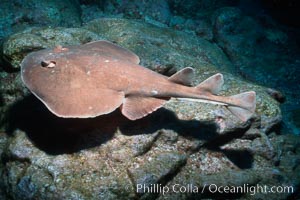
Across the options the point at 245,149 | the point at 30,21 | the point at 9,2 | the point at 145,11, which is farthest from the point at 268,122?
the point at 9,2

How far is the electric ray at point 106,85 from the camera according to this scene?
3.75 m

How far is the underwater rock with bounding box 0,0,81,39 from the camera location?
716 cm

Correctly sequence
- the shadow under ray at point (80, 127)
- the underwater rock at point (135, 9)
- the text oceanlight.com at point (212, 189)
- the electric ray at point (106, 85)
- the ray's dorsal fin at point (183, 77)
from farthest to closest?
the underwater rock at point (135, 9) < the shadow under ray at point (80, 127) < the ray's dorsal fin at point (183, 77) < the text oceanlight.com at point (212, 189) < the electric ray at point (106, 85)

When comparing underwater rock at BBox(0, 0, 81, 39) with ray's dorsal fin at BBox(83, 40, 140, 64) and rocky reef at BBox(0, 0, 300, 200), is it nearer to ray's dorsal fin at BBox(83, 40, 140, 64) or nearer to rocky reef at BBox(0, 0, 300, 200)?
rocky reef at BBox(0, 0, 300, 200)

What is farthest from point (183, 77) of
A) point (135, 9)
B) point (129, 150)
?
point (135, 9)

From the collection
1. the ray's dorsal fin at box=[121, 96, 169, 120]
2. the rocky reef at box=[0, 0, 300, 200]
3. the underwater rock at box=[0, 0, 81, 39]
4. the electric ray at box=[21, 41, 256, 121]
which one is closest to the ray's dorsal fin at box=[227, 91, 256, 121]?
the electric ray at box=[21, 41, 256, 121]

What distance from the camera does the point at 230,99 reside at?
13.4 feet

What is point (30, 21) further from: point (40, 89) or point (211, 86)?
point (211, 86)

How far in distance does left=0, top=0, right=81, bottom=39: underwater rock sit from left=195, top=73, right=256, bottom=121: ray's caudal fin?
509 cm

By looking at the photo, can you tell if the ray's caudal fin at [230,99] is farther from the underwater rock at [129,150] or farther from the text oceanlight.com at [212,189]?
the text oceanlight.com at [212,189]

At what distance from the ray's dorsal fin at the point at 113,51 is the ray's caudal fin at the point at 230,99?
3.97 ft

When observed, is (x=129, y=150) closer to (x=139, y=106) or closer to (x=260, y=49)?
(x=139, y=106)

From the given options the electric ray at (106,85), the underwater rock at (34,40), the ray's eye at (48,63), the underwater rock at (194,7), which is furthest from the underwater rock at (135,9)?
the ray's eye at (48,63)

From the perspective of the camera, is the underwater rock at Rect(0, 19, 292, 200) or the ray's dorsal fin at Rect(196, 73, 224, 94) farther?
the ray's dorsal fin at Rect(196, 73, 224, 94)
